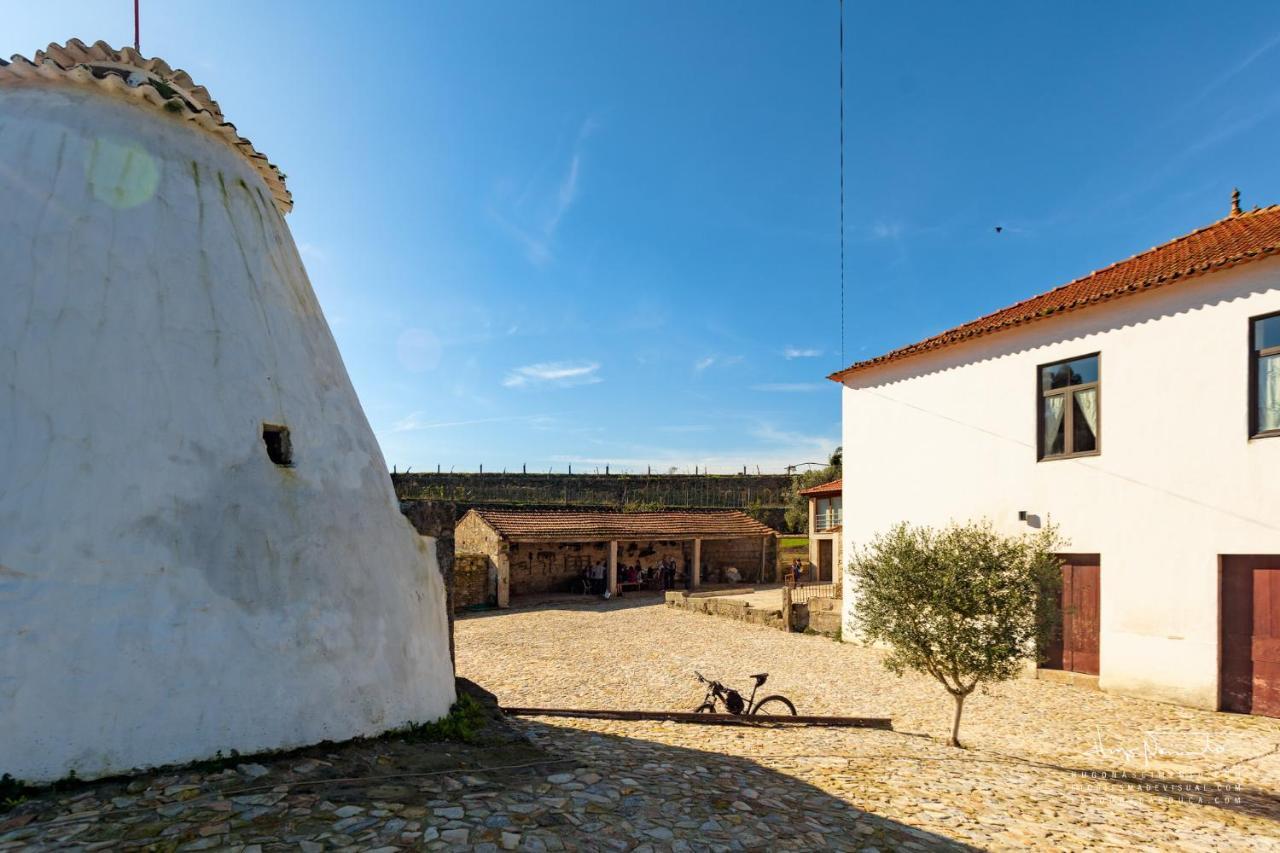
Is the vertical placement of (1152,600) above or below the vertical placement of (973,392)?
below

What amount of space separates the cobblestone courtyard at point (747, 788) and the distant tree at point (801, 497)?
24573mm

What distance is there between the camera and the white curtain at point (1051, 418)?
1117 cm

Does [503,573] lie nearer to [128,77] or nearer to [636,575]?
[636,575]

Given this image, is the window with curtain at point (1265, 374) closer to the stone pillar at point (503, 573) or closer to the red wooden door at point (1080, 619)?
the red wooden door at point (1080, 619)

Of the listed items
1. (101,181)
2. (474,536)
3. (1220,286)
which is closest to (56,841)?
(101,181)

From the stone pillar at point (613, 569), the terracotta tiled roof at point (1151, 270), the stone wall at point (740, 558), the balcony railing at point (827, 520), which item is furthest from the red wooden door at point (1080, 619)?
the stone wall at point (740, 558)

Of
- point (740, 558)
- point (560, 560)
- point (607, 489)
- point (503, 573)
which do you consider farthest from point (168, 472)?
point (607, 489)

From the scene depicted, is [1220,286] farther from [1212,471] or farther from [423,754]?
[423,754]

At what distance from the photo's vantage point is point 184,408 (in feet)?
14.7

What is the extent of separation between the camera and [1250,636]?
28.8 feet

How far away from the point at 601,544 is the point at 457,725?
19.3 m

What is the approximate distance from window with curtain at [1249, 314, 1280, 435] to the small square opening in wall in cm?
1158

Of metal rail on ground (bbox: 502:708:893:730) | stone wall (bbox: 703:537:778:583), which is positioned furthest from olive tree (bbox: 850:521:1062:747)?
stone wall (bbox: 703:537:778:583)

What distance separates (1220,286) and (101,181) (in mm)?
12956
